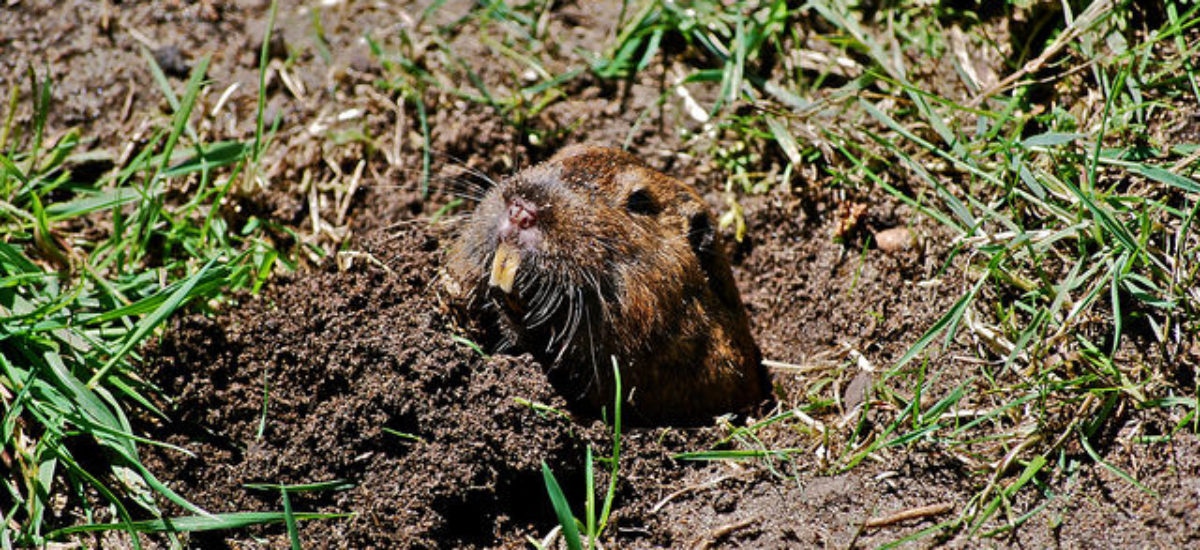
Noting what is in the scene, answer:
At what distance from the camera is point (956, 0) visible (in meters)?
4.05

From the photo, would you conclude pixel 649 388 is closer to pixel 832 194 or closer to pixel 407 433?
pixel 407 433

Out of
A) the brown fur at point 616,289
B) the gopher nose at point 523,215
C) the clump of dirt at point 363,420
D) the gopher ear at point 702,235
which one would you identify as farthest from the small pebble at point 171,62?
the gopher ear at point 702,235

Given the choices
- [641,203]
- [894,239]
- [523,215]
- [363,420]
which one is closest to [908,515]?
[894,239]

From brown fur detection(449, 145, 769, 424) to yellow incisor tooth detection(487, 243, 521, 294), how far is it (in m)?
0.03

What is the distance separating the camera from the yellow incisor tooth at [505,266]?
10.4 ft

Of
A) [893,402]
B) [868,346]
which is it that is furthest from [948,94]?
[893,402]

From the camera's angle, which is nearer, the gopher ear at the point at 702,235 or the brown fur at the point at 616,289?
the brown fur at the point at 616,289

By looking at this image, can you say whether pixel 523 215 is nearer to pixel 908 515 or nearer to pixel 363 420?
pixel 363 420

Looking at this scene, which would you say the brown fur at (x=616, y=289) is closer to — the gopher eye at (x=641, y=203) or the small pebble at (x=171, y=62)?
the gopher eye at (x=641, y=203)

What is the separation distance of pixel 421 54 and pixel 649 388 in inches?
74.5

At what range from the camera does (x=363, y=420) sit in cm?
307

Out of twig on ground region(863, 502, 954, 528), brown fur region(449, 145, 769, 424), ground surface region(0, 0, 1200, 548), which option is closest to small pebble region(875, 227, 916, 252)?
ground surface region(0, 0, 1200, 548)

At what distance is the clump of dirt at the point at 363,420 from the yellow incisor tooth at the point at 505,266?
264 millimetres

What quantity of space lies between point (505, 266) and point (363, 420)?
0.67m
